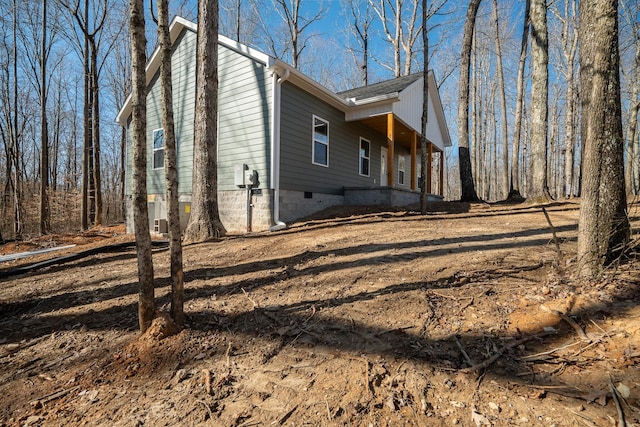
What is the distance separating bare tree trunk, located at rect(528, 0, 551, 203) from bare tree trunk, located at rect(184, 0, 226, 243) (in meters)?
8.64

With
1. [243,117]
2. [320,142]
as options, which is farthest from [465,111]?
[243,117]

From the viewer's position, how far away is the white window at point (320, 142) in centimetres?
880

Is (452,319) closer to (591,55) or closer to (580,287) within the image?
(580,287)

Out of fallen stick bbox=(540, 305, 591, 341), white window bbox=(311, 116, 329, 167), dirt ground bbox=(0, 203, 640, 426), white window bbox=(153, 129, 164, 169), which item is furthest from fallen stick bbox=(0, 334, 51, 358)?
white window bbox=(153, 129, 164, 169)

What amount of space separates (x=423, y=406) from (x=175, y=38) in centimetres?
1168

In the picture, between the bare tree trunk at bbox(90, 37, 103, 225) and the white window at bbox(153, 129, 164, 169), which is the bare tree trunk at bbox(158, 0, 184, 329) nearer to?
the white window at bbox(153, 129, 164, 169)

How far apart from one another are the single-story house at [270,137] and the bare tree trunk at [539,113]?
367 cm

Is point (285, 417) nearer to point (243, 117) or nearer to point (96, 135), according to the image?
point (243, 117)

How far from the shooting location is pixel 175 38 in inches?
378

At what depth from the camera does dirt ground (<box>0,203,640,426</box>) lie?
1593 millimetres

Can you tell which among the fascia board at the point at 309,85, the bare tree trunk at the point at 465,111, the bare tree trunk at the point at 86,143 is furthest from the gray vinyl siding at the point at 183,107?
the bare tree trunk at the point at 465,111

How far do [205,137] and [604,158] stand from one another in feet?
20.0

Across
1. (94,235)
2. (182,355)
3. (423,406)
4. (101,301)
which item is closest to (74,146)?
(94,235)

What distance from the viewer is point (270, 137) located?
24.3 feet
